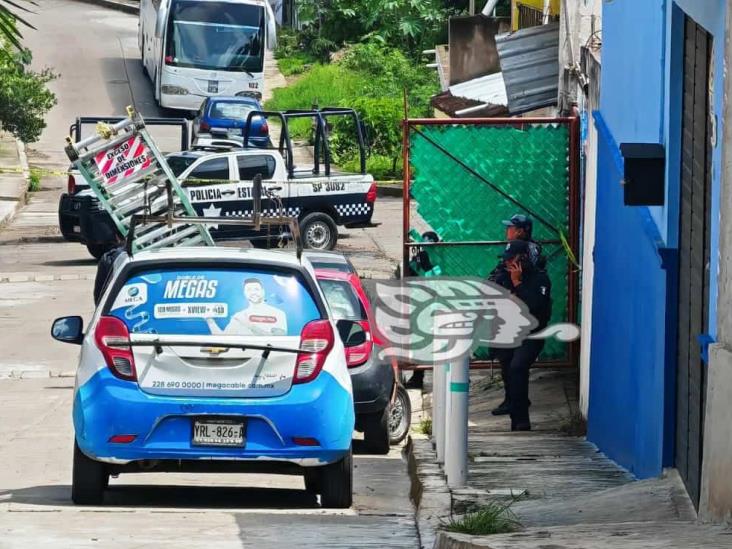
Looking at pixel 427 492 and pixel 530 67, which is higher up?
pixel 530 67

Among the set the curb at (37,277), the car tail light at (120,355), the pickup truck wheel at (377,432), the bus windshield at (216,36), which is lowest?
the pickup truck wheel at (377,432)

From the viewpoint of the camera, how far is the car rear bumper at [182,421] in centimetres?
905

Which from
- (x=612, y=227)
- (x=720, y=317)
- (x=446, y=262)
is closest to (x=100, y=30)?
(x=446, y=262)

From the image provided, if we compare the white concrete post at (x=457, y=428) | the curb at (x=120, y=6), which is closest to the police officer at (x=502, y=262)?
the white concrete post at (x=457, y=428)

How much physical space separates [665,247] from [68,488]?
421cm

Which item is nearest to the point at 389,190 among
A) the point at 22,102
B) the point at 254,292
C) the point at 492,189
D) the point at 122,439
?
the point at 22,102

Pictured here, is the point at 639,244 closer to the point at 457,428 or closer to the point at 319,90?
the point at 457,428

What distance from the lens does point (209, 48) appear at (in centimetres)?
4241

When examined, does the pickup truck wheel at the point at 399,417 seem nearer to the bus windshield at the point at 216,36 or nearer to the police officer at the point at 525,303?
the police officer at the point at 525,303

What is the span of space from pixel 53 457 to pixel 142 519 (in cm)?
343

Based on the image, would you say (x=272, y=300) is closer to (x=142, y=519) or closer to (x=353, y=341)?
(x=142, y=519)

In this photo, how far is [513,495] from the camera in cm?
952

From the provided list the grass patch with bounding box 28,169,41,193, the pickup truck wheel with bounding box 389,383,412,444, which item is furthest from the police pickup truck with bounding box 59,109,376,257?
the pickup truck wheel with bounding box 389,383,412,444

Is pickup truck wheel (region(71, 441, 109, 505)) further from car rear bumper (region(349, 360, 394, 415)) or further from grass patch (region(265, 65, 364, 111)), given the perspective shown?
grass patch (region(265, 65, 364, 111))
